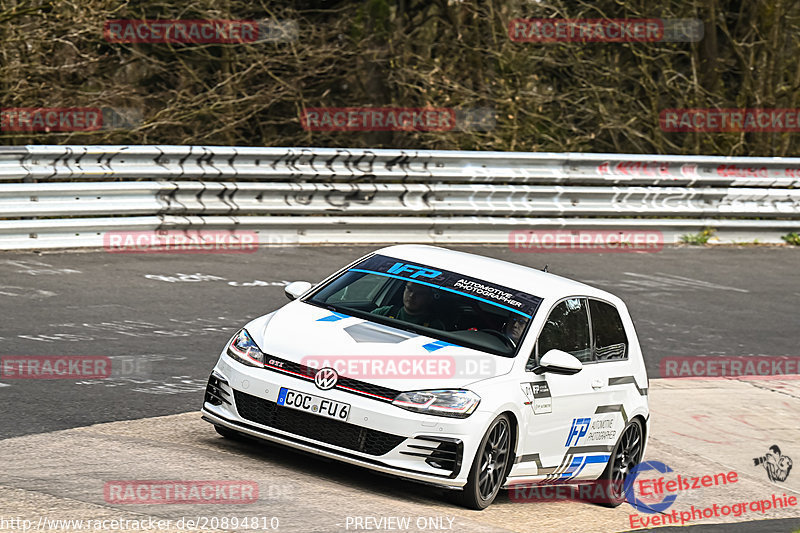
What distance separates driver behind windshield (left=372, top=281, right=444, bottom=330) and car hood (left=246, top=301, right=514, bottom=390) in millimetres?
235

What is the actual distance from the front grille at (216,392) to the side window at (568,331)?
1.94 meters

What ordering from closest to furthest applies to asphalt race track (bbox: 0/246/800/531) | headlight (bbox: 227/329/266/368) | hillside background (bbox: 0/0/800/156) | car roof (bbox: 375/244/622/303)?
headlight (bbox: 227/329/266/368) < car roof (bbox: 375/244/622/303) < asphalt race track (bbox: 0/246/800/531) < hillside background (bbox: 0/0/800/156)

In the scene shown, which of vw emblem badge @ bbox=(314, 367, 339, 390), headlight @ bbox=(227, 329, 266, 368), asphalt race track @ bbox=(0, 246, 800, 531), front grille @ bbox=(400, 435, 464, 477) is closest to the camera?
front grille @ bbox=(400, 435, 464, 477)

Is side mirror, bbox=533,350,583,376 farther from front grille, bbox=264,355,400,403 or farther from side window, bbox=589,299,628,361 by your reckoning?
front grille, bbox=264,355,400,403

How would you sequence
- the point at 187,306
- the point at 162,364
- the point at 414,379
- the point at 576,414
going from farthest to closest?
the point at 187,306
the point at 162,364
the point at 576,414
the point at 414,379

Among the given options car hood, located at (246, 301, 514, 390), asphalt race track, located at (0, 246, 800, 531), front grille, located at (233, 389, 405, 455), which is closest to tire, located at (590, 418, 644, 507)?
asphalt race track, located at (0, 246, 800, 531)

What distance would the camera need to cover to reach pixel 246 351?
7.65 metres

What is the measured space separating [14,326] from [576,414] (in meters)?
5.15

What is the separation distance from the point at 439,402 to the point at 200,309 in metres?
5.85

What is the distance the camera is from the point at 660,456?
33.8 feet

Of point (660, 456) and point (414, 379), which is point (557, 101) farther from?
point (414, 379)

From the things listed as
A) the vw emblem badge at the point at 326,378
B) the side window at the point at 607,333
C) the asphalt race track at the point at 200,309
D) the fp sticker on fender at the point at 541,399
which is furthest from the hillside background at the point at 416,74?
the fp sticker on fender at the point at 541,399

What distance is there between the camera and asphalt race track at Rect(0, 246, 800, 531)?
877 centimetres

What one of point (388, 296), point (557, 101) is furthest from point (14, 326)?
point (557, 101)
